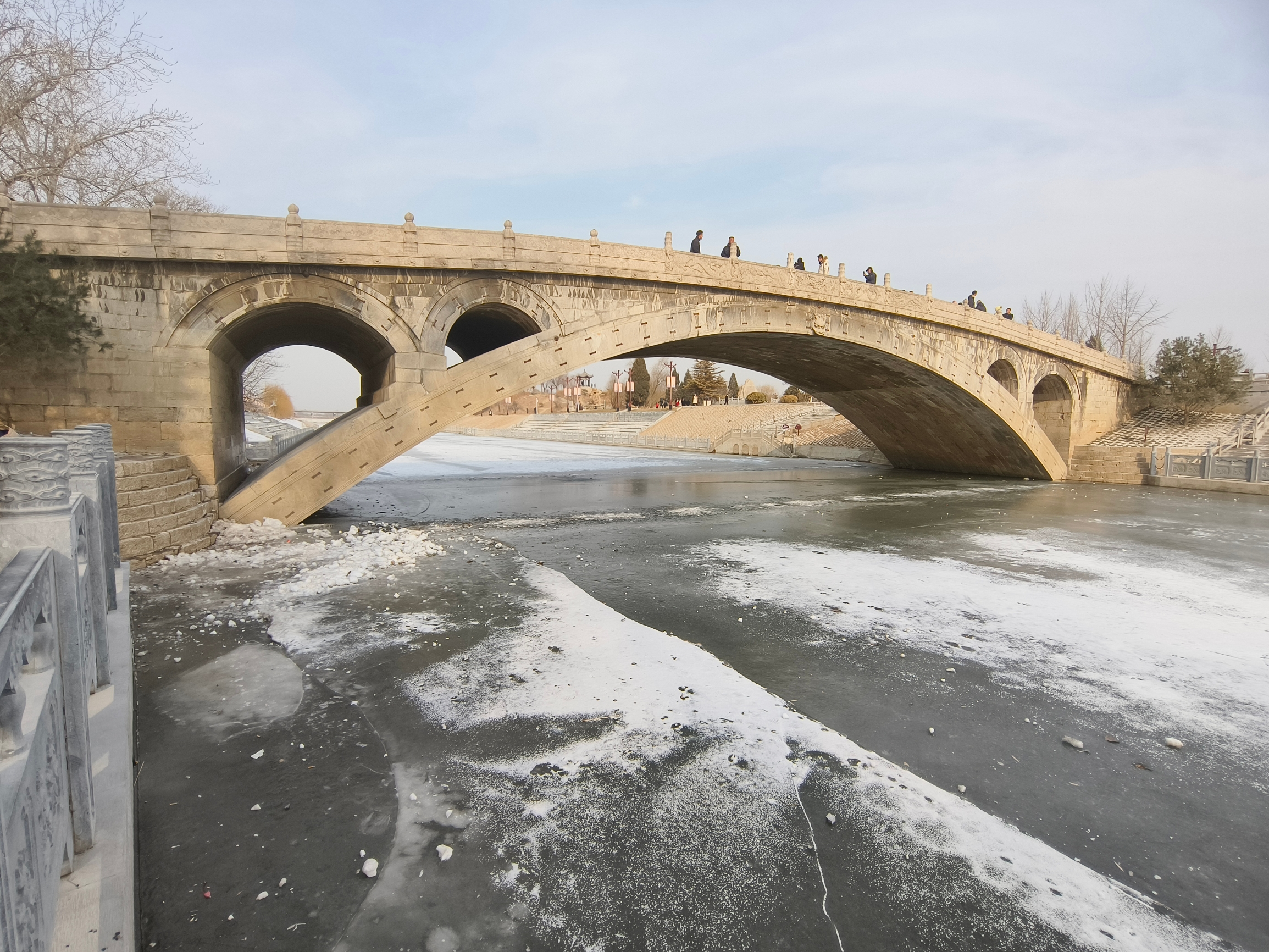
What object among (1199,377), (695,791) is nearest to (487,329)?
(695,791)

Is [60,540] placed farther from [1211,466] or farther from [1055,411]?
[1055,411]

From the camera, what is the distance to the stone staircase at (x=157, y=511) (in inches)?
367

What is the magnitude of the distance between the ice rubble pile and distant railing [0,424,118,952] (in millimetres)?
5111

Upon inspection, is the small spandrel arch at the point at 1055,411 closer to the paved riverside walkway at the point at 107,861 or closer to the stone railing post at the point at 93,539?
the stone railing post at the point at 93,539

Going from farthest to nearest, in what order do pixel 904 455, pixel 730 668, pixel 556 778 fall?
pixel 904 455, pixel 730 668, pixel 556 778

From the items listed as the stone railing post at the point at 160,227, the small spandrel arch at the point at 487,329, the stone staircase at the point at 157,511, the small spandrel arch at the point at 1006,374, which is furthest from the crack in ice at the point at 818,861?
the small spandrel arch at the point at 1006,374

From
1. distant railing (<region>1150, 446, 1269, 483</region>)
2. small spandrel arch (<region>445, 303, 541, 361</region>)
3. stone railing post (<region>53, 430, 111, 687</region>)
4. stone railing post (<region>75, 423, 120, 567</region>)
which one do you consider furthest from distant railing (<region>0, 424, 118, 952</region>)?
distant railing (<region>1150, 446, 1269, 483</region>)

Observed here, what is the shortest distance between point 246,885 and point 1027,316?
239 feet

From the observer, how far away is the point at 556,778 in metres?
3.81

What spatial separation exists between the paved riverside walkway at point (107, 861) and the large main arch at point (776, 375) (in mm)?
9897

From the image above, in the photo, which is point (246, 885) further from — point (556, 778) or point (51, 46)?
point (51, 46)

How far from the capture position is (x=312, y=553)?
1005 centimetres

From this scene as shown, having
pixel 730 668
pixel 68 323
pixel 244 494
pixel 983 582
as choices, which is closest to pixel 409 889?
pixel 730 668

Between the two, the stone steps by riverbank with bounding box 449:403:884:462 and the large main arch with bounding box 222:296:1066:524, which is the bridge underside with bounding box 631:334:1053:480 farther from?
the stone steps by riverbank with bounding box 449:403:884:462
